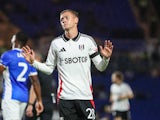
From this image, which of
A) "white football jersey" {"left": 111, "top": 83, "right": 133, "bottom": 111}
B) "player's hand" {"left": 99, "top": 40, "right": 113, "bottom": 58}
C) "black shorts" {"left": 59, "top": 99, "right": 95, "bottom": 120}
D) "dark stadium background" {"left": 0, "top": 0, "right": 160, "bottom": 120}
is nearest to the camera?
"player's hand" {"left": 99, "top": 40, "right": 113, "bottom": 58}

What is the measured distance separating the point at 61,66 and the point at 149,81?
947 cm

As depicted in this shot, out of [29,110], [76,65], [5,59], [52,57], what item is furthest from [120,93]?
[76,65]

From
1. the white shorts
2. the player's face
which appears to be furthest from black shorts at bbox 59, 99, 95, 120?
the white shorts

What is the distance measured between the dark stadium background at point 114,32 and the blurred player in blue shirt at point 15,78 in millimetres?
7452

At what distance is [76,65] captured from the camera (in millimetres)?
6102

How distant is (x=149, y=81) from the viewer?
1538 centimetres

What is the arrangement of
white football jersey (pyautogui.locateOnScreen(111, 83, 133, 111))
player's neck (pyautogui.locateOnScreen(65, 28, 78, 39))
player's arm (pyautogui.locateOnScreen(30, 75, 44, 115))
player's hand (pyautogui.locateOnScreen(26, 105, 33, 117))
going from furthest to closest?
white football jersey (pyautogui.locateOnScreen(111, 83, 133, 111))
player's hand (pyautogui.locateOnScreen(26, 105, 33, 117))
player's arm (pyautogui.locateOnScreen(30, 75, 44, 115))
player's neck (pyautogui.locateOnScreen(65, 28, 78, 39))

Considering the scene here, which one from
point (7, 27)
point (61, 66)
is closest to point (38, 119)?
point (61, 66)

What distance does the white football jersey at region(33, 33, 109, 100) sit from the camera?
609cm

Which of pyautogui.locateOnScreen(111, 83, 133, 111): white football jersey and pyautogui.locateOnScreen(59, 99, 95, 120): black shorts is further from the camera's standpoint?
pyautogui.locateOnScreen(111, 83, 133, 111): white football jersey

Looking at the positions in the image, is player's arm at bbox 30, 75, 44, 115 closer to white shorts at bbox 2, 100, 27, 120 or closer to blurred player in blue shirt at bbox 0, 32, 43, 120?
blurred player in blue shirt at bbox 0, 32, 43, 120

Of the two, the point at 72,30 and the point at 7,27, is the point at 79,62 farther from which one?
the point at 7,27

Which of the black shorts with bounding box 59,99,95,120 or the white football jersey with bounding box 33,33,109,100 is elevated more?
the white football jersey with bounding box 33,33,109,100

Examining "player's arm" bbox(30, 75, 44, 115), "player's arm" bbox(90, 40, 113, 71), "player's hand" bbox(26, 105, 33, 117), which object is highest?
"player's arm" bbox(90, 40, 113, 71)
